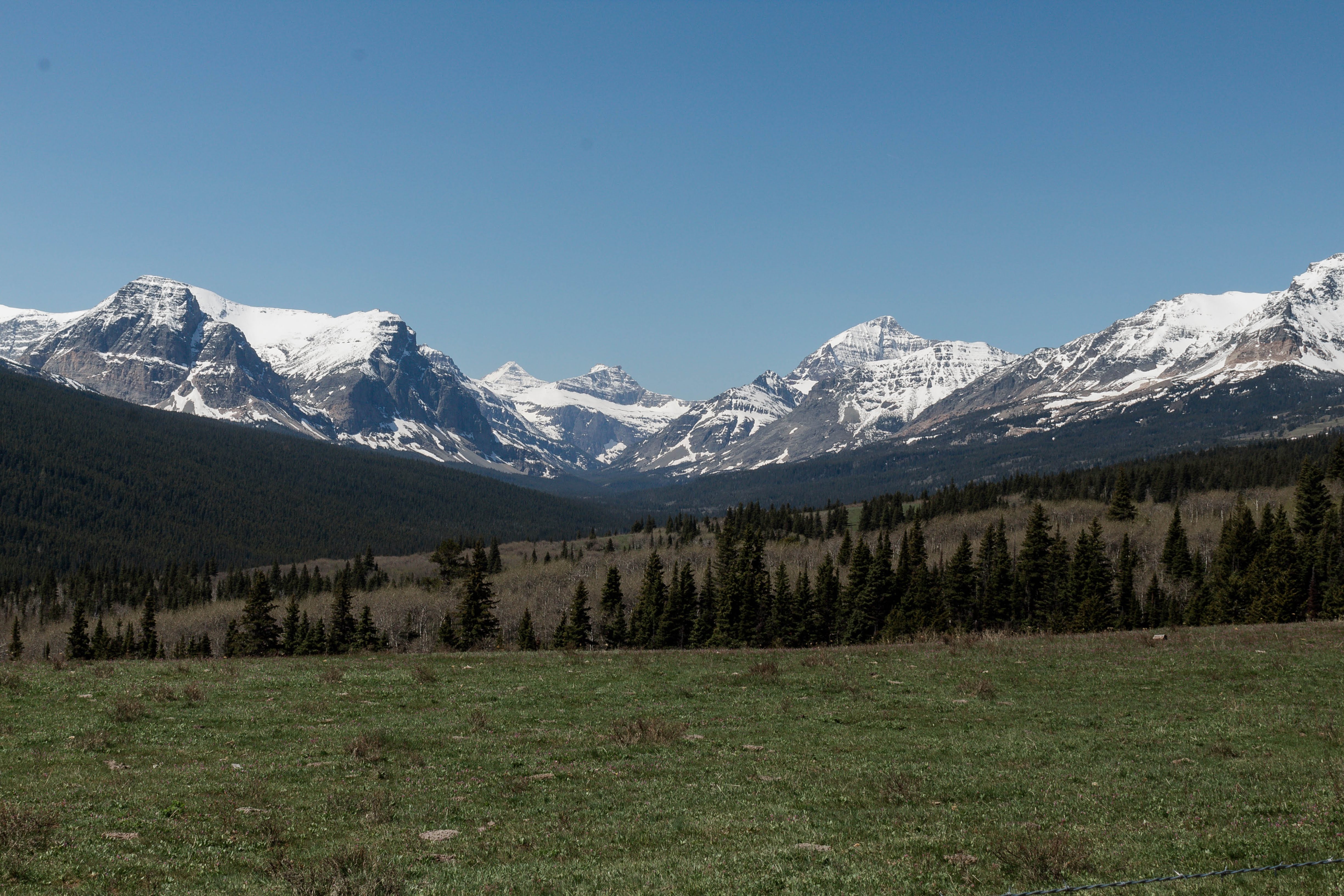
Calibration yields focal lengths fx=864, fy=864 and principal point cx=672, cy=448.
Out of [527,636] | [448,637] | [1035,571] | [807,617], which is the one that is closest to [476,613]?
[448,637]

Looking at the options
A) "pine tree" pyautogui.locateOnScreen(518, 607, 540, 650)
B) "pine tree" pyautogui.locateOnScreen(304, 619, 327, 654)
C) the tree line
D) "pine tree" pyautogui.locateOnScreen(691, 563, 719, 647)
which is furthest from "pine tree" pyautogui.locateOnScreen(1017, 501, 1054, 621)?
"pine tree" pyautogui.locateOnScreen(304, 619, 327, 654)

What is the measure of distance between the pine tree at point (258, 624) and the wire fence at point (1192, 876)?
263ft

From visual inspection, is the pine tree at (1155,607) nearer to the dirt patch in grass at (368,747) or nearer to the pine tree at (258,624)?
the pine tree at (258,624)

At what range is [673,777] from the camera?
2153cm

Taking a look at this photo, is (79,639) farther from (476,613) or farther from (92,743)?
(92,743)

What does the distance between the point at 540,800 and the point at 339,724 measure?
10401 mm

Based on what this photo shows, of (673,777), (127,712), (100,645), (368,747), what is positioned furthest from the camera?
(100,645)

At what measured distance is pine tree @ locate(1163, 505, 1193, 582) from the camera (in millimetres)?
120188

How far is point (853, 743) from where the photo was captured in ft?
81.9

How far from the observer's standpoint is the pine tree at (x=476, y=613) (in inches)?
3477

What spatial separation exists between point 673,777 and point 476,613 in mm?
71302

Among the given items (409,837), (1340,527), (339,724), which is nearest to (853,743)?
(409,837)

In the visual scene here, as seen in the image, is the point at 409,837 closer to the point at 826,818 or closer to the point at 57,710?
the point at 826,818

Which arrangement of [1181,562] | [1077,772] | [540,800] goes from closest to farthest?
1. [540,800]
2. [1077,772]
3. [1181,562]
